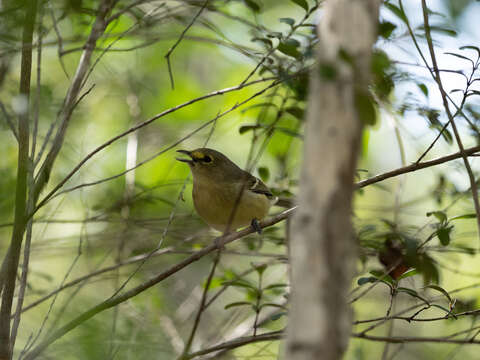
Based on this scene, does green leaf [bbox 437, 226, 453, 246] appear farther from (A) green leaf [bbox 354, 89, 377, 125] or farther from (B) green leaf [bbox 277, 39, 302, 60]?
(A) green leaf [bbox 354, 89, 377, 125]

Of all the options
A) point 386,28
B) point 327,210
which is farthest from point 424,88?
point 327,210

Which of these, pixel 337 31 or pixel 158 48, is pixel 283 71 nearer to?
pixel 337 31

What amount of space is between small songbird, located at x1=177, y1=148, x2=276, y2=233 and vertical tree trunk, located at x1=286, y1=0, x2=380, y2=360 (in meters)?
3.42

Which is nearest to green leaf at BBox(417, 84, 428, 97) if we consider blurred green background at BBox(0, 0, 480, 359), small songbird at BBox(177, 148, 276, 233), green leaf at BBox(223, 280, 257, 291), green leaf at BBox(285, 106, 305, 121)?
blurred green background at BBox(0, 0, 480, 359)

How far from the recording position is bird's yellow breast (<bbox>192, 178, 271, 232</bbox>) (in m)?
4.82

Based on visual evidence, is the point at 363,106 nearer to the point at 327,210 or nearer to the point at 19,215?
the point at 327,210

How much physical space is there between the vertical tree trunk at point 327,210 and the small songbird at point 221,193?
3.42 meters

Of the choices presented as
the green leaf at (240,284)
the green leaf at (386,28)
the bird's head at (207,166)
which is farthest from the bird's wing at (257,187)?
the green leaf at (386,28)

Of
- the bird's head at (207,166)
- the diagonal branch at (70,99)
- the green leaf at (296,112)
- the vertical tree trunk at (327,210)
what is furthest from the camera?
the bird's head at (207,166)

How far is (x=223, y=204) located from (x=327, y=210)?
3.60m

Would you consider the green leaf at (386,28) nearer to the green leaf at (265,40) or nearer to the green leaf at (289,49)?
the green leaf at (289,49)

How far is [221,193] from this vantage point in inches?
194

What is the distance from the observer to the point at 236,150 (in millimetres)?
7707

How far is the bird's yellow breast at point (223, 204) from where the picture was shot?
482cm
